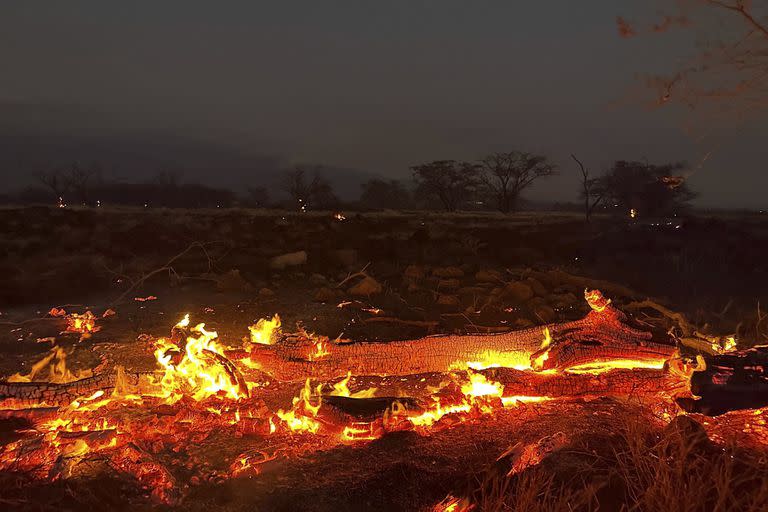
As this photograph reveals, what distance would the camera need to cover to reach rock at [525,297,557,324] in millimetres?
6889

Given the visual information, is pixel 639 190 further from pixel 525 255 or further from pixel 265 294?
pixel 265 294

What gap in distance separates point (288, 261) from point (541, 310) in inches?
211

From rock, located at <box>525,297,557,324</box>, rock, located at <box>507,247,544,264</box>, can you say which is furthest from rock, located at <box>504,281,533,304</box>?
rock, located at <box>507,247,544,264</box>

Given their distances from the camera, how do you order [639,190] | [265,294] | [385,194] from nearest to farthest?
1. [265,294]
2. [639,190]
3. [385,194]

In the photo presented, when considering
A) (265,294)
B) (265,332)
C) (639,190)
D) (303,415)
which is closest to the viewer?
(303,415)

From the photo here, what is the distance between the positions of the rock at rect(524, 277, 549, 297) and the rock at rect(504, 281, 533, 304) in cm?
19

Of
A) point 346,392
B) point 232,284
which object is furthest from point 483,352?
point 232,284

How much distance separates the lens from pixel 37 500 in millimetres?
2627

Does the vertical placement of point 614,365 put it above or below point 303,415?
above

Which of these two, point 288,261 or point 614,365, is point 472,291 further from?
point 288,261

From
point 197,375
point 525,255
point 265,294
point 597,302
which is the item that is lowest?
point 265,294

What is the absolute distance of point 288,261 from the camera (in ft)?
34.2

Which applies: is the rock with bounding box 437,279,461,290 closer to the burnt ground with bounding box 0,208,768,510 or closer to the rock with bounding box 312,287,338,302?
the burnt ground with bounding box 0,208,768,510

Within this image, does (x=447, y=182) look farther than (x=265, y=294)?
Yes
